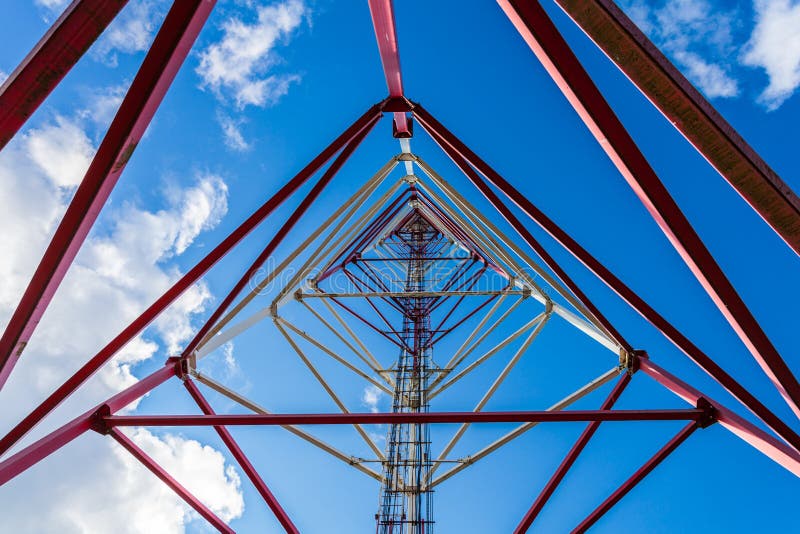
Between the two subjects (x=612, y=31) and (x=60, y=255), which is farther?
(x=60, y=255)

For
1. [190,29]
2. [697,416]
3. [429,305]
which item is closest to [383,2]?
[190,29]

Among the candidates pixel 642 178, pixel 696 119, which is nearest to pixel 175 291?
pixel 642 178

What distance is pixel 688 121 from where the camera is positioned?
9.29 feet

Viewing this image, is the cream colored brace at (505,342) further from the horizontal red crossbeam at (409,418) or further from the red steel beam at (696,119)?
the red steel beam at (696,119)

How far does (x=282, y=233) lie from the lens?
6062 millimetres

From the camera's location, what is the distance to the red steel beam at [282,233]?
19.4 ft

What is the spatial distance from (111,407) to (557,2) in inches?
206

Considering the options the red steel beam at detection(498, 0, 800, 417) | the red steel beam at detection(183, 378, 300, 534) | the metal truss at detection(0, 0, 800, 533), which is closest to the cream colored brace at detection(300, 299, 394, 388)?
the metal truss at detection(0, 0, 800, 533)

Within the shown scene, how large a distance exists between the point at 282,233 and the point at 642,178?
13.7 ft

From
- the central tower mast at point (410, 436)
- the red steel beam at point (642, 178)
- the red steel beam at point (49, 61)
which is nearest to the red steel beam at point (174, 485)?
the central tower mast at point (410, 436)

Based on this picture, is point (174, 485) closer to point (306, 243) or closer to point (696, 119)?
point (306, 243)

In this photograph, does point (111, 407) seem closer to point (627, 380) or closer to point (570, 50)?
point (570, 50)

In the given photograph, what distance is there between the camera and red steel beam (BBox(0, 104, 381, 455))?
13.9 ft

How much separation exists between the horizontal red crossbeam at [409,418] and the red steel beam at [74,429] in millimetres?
133
